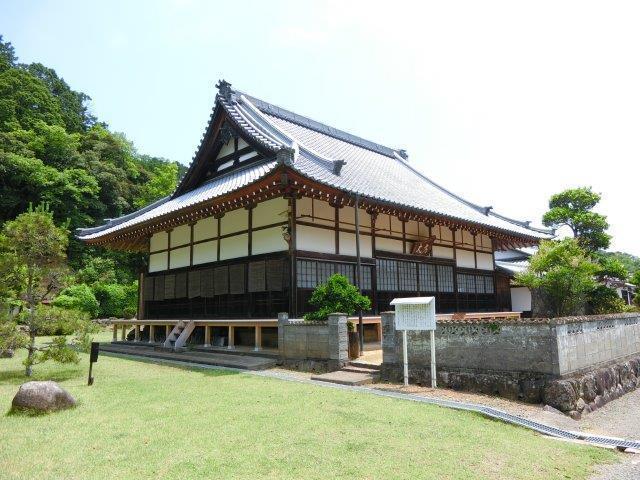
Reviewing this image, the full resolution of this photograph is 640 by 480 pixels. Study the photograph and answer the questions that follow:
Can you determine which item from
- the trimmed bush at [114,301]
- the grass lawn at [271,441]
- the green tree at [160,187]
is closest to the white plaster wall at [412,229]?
the grass lawn at [271,441]

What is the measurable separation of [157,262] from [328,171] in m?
9.64

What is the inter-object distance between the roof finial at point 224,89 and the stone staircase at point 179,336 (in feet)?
30.1

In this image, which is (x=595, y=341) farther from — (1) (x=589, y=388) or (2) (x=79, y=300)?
(2) (x=79, y=300)

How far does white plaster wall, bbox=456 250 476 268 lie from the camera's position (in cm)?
2016

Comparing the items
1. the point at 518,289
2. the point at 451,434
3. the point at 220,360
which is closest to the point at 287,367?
the point at 220,360

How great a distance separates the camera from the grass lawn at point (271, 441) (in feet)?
15.5

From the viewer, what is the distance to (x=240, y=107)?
18.5 m

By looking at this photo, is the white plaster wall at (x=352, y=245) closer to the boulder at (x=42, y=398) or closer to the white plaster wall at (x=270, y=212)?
the white plaster wall at (x=270, y=212)

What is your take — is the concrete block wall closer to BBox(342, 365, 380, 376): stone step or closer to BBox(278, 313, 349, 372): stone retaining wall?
BBox(342, 365, 380, 376): stone step

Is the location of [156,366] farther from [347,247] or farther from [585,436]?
[585,436]

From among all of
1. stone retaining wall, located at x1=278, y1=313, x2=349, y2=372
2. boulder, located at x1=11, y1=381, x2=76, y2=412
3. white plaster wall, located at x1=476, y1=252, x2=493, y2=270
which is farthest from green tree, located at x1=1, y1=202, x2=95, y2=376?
white plaster wall, located at x1=476, y1=252, x2=493, y2=270

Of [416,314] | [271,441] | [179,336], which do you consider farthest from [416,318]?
[179,336]

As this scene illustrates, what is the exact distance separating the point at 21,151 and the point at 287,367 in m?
39.6

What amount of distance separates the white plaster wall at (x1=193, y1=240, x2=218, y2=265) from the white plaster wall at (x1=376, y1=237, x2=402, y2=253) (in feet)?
20.1
